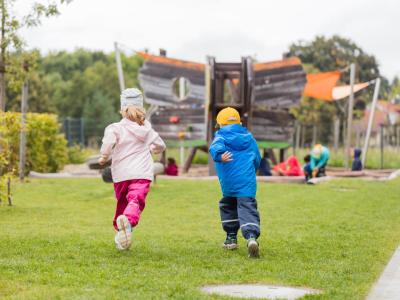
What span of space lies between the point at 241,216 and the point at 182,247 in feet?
2.34

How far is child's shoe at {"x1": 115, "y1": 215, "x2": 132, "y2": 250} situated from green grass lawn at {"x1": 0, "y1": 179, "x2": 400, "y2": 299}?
11cm

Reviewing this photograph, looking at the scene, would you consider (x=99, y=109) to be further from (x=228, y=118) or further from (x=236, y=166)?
(x=236, y=166)

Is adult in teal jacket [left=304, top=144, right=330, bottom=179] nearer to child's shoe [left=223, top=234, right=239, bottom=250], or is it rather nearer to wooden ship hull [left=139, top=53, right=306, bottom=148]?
wooden ship hull [left=139, top=53, right=306, bottom=148]

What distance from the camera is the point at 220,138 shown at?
28.4 feet

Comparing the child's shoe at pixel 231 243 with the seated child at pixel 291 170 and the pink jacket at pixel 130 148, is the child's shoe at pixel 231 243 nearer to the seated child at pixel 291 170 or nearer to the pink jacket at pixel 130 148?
the pink jacket at pixel 130 148

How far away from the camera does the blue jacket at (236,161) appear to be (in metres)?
8.61

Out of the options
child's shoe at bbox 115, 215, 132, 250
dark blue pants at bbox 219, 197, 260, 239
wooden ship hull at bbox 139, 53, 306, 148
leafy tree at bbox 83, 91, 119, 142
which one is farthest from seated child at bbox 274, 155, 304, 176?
leafy tree at bbox 83, 91, 119, 142

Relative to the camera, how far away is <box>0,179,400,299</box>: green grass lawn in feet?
21.3

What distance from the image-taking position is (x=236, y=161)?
862 centimetres

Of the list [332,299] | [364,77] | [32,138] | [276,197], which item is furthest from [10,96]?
[332,299]

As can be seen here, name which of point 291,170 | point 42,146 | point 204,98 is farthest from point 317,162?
point 42,146

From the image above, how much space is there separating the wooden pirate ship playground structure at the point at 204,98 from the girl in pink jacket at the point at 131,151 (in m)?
15.1

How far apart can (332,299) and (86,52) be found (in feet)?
325

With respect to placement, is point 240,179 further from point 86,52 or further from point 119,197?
point 86,52
